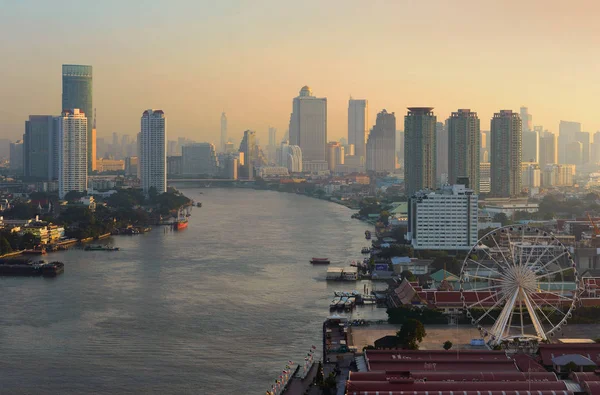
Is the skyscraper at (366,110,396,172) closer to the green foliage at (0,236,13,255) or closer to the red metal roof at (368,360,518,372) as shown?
the green foliage at (0,236,13,255)

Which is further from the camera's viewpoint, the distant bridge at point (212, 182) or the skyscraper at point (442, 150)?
the distant bridge at point (212, 182)

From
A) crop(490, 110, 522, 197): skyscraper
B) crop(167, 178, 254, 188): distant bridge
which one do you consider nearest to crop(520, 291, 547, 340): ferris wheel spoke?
crop(490, 110, 522, 197): skyscraper

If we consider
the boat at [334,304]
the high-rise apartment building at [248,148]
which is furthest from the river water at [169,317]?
the high-rise apartment building at [248,148]

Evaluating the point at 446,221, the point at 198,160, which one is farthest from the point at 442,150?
the point at 446,221

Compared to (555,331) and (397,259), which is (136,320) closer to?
(555,331)

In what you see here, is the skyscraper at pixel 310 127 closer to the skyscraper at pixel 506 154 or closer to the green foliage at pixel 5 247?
the skyscraper at pixel 506 154

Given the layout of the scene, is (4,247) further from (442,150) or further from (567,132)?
(567,132)

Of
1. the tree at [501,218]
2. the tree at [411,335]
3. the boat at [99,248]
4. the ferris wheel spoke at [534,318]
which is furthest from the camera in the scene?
Answer: the tree at [501,218]
